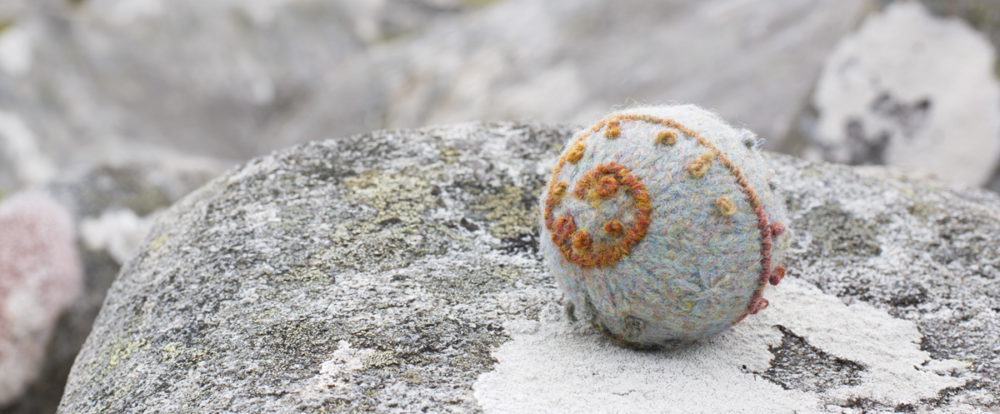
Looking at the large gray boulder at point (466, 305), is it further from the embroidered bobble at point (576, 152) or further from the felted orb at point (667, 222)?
the embroidered bobble at point (576, 152)

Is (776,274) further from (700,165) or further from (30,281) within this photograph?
(30,281)

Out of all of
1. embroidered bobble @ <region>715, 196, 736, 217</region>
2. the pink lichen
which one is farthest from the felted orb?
the pink lichen

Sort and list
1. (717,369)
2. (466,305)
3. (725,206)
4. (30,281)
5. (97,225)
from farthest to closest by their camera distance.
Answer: (97,225)
(30,281)
(466,305)
(717,369)
(725,206)

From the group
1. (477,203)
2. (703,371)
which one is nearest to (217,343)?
(477,203)

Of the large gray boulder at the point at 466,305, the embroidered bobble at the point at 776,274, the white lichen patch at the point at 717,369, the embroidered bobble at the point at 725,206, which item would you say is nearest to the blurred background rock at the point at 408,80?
the large gray boulder at the point at 466,305

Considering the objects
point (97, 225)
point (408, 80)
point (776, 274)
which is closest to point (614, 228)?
point (776, 274)

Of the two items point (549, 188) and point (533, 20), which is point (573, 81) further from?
point (549, 188)
